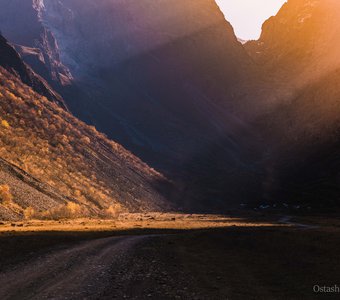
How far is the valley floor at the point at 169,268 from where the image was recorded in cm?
1734

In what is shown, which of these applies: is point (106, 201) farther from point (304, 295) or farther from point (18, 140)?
point (304, 295)

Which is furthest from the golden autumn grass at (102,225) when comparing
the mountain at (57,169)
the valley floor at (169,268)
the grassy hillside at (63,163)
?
the valley floor at (169,268)

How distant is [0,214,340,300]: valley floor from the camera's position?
1734 centimetres

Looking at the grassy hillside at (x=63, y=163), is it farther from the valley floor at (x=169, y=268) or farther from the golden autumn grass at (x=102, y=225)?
the valley floor at (x=169, y=268)

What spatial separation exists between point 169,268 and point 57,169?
78.1m

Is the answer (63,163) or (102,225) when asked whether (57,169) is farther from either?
(102,225)

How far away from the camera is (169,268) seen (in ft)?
76.1

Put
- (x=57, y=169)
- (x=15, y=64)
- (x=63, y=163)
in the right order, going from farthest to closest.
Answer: (x=15, y=64)
(x=63, y=163)
(x=57, y=169)

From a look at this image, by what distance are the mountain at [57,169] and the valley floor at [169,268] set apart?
34.2 m

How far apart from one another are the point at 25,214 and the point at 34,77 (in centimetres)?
14139

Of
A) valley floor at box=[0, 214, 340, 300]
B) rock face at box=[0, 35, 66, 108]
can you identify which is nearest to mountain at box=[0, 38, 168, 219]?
rock face at box=[0, 35, 66, 108]

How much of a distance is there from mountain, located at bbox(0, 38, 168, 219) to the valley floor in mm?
34179

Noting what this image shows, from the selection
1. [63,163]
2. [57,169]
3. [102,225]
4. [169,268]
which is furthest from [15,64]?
[169,268]

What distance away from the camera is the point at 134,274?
20.8 m
